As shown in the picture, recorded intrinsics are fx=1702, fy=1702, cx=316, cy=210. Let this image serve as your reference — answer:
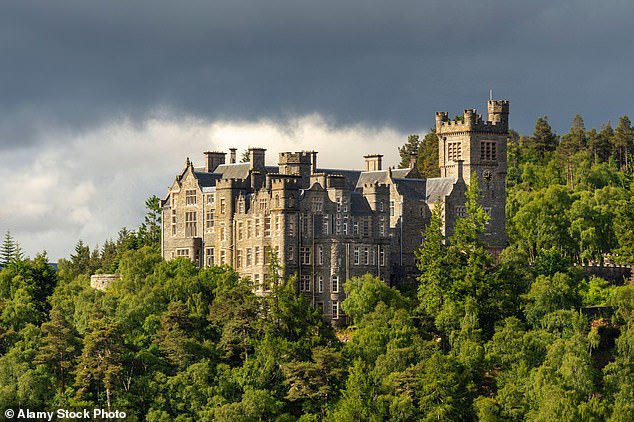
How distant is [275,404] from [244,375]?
283 centimetres

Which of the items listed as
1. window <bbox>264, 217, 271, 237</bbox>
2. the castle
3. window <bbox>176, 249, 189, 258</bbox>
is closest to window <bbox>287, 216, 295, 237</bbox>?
the castle

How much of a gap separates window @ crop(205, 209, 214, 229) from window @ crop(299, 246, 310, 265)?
8.76 meters

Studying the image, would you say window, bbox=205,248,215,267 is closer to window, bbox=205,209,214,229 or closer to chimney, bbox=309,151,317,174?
window, bbox=205,209,214,229

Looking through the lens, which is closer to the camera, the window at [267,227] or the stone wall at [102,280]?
the window at [267,227]

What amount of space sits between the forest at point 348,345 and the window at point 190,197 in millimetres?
3929

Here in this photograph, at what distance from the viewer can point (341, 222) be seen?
9938 centimetres

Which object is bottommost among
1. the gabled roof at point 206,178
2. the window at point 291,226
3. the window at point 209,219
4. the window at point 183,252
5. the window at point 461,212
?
the window at point 183,252

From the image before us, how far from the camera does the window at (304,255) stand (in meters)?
98.9

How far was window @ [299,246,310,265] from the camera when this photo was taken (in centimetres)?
9886

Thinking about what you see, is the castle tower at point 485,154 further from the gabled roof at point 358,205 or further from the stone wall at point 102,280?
the stone wall at point 102,280

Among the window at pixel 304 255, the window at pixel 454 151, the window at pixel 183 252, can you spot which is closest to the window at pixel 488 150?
the window at pixel 454 151

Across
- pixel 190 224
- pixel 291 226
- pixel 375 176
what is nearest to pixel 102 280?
pixel 190 224

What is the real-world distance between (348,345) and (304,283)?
5.26m

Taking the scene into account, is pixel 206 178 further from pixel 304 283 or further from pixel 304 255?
pixel 304 283
